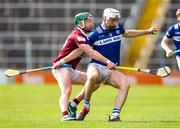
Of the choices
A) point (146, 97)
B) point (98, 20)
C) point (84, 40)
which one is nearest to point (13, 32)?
point (98, 20)

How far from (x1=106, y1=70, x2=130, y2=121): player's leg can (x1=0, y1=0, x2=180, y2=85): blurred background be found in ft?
84.5

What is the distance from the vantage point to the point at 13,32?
42594 mm

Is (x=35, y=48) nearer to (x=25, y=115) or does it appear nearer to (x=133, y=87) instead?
(x=133, y=87)

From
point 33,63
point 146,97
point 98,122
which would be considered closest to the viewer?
point 98,122

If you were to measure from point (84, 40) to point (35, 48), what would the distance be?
26385mm

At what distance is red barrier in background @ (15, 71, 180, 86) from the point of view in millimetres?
36938

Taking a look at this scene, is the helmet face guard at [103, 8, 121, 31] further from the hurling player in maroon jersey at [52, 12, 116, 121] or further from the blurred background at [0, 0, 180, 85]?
the blurred background at [0, 0, 180, 85]

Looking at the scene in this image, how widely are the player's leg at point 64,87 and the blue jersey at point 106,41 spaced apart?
0.65m

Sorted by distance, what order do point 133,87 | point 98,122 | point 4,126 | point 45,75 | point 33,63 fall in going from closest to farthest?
point 4,126, point 98,122, point 133,87, point 45,75, point 33,63

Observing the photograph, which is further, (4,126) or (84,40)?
(84,40)

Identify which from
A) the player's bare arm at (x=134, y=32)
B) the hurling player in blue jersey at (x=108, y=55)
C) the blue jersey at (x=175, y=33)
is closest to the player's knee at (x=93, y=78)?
the hurling player in blue jersey at (x=108, y=55)

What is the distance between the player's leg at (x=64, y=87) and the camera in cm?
1575

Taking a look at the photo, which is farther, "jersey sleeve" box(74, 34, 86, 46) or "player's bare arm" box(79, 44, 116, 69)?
"jersey sleeve" box(74, 34, 86, 46)

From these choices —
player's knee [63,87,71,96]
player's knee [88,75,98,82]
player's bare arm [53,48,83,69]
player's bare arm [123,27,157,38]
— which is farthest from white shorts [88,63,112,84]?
player's bare arm [123,27,157,38]
